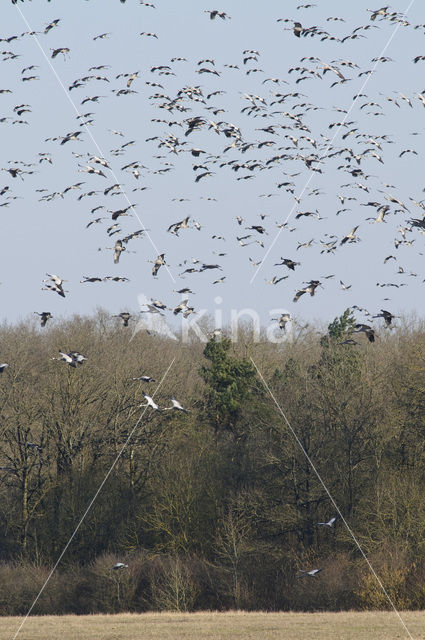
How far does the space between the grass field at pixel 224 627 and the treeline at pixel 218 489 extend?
4958 mm

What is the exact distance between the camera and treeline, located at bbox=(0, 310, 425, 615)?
4653 centimetres

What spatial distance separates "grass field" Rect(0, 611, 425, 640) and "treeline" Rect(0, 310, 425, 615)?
4.96 m

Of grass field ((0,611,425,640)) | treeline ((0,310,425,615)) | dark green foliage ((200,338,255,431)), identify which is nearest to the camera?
grass field ((0,611,425,640))

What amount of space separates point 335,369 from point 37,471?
17586 millimetres

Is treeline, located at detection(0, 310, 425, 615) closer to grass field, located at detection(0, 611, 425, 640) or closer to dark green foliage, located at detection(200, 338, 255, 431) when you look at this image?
dark green foliage, located at detection(200, 338, 255, 431)

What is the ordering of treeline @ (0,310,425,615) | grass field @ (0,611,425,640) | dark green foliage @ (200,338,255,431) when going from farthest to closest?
dark green foliage @ (200,338,255,431) → treeline @ (0,310,425,615) → grass field @ (0,611,425,640)

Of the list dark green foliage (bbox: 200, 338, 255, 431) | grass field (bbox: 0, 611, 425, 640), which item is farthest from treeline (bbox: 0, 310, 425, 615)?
grass field (bbox: 0, 611, 425, 640)

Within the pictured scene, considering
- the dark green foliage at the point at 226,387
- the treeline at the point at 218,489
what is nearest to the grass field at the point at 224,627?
the treeline at the point at 218,489

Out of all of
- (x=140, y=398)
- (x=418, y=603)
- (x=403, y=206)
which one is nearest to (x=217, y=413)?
(x=140, y=398)

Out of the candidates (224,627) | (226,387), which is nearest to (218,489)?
(226,387)

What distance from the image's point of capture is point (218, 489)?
53750 mm

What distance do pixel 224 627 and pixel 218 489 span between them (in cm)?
1806

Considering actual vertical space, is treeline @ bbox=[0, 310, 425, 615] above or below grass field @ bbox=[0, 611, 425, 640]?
above

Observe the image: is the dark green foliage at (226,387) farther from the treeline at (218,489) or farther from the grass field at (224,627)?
the grass field at (224,627)
